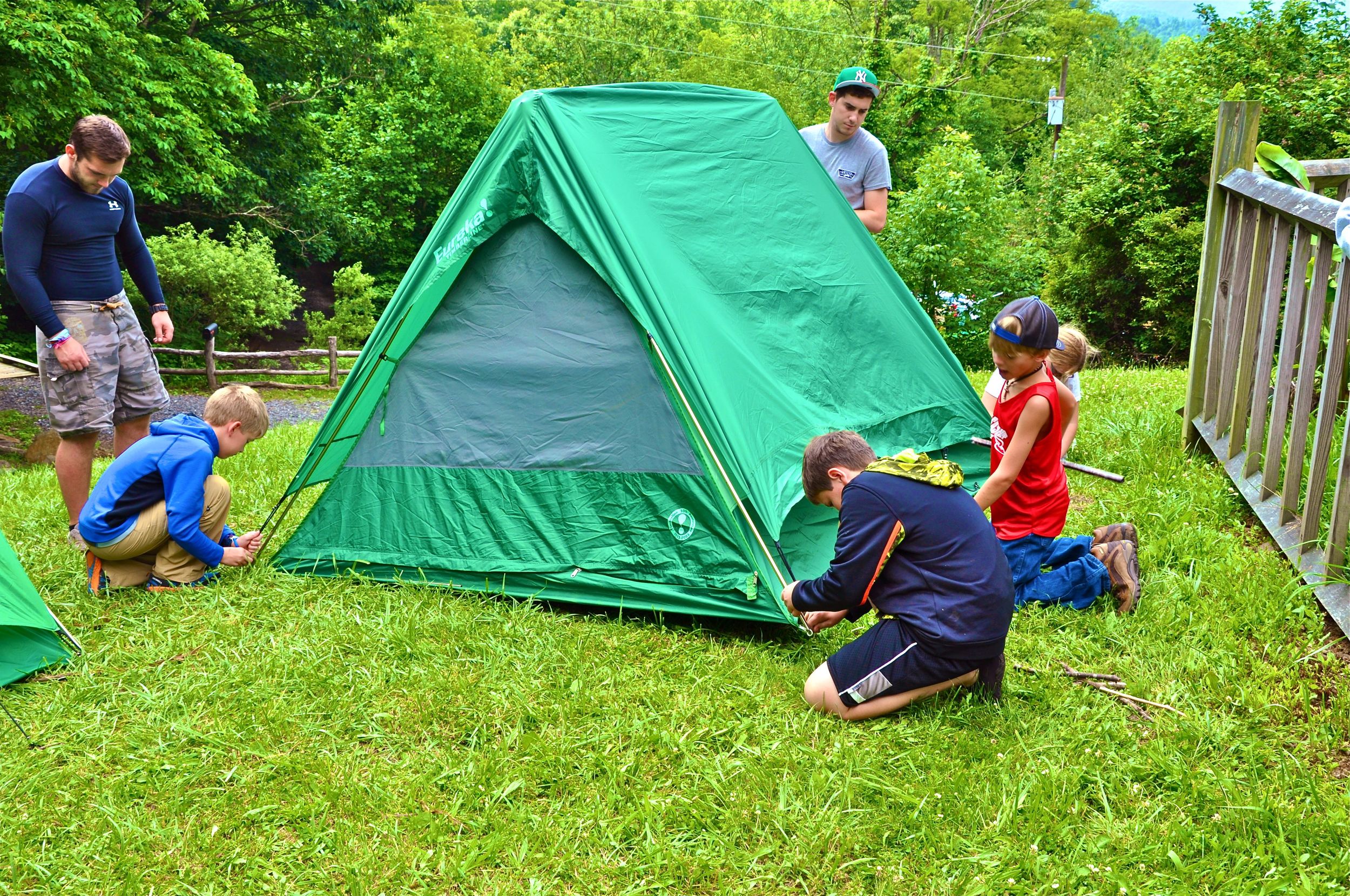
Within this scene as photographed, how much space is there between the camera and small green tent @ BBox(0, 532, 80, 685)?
3.11m

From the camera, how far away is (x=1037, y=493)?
362 cm

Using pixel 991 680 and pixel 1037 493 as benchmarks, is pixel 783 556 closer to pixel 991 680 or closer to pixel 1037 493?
pixel 991 680

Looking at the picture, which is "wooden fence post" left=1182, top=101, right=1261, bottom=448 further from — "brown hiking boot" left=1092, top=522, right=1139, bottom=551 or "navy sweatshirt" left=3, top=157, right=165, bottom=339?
"navy sweatshirt" left=3, top=157, right=165, bottom=339

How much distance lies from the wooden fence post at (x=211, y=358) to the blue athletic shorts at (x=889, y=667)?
1794cm

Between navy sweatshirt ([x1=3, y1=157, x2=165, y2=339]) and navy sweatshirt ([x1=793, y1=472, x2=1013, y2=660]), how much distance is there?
329 cm

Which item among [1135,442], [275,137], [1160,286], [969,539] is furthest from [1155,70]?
[275,137]

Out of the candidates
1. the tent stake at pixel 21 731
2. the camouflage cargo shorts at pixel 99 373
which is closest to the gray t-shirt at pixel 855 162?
the camouflage cargo shorts at pixel 99 373

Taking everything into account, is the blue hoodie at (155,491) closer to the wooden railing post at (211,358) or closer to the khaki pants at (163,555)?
the khaki pants at (163,555)

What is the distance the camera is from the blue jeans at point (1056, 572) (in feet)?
11.6

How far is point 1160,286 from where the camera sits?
1202 centimetres

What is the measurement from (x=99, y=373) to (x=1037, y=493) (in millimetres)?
3844

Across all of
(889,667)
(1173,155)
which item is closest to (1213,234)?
(889,667)

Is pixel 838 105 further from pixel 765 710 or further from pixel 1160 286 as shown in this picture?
pixel 1160 286

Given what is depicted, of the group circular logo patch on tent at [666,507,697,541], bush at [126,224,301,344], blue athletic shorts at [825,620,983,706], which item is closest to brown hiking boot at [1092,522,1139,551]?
blue athletic shorts at [825,620,983,706]
